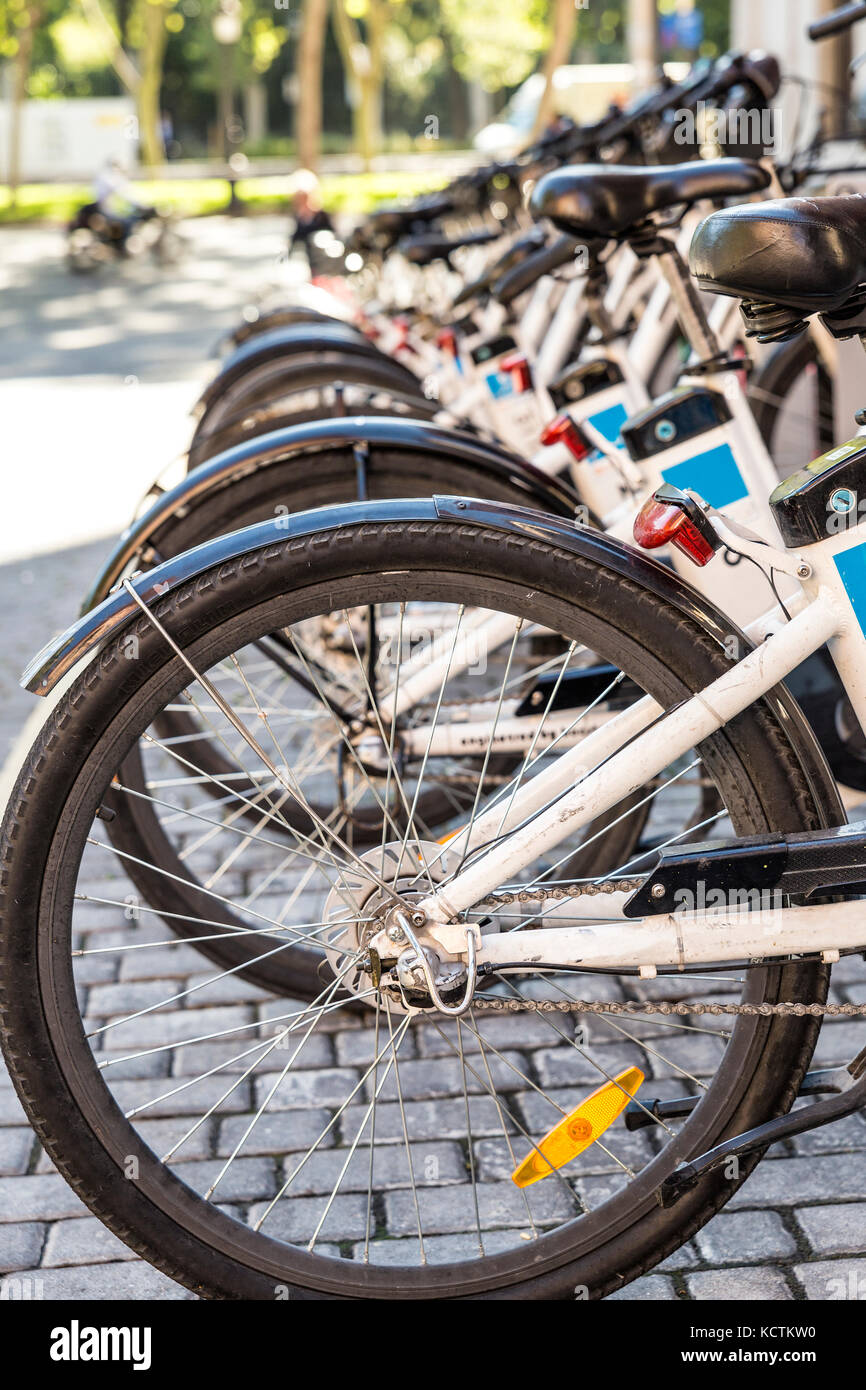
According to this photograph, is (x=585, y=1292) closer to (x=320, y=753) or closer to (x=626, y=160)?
(x=320, y=753)

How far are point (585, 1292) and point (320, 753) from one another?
1402 mm

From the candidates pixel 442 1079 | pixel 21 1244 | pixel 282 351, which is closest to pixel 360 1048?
pixel 442 1079

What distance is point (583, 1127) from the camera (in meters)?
2.19

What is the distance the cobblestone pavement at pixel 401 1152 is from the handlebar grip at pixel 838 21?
2274 millimetres

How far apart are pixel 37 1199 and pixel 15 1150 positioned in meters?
0.18

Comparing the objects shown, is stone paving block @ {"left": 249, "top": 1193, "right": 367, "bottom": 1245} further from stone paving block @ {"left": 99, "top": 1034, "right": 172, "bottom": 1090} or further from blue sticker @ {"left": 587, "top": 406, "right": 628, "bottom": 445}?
blue sticker @ {"left": 587, "top": 406, "right": 628, "bottom": 445}

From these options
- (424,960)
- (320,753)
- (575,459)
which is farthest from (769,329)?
(320,753)

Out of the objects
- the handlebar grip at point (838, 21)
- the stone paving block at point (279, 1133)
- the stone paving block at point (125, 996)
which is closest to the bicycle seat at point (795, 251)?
the stone paving block at point (279, 1133)

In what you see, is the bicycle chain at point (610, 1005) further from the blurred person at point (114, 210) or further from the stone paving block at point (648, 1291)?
the blurred person at point (114, 210)

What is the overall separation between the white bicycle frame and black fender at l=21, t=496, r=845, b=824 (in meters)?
0.07

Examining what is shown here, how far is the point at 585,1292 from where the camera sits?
2.11m

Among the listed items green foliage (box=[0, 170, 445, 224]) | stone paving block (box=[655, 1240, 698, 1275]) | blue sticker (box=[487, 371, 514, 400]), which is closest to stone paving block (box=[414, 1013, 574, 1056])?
stone paving block (box=[655, 1240, 698, 1275])

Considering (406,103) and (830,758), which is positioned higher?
(406,103)

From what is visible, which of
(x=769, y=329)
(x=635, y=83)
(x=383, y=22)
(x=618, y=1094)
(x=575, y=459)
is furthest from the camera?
(x=383, y=22)
